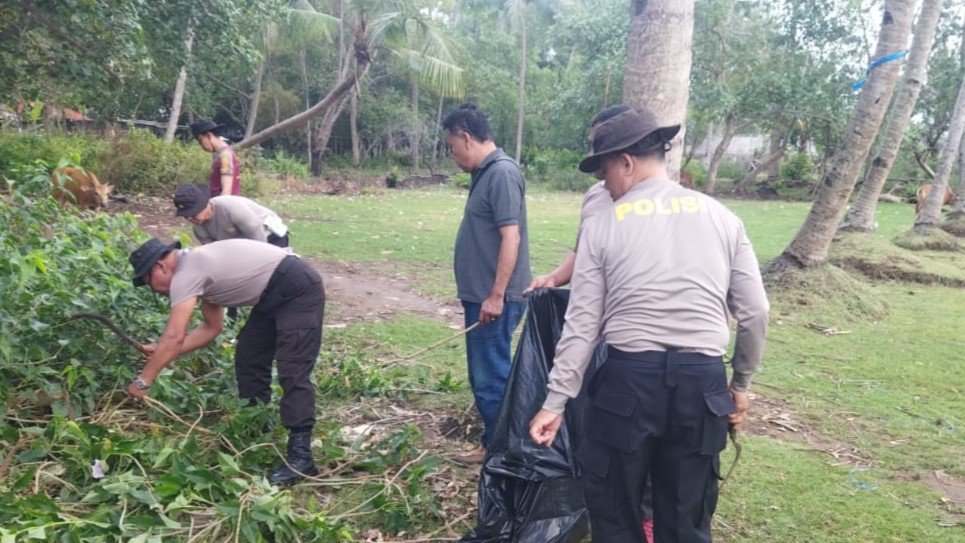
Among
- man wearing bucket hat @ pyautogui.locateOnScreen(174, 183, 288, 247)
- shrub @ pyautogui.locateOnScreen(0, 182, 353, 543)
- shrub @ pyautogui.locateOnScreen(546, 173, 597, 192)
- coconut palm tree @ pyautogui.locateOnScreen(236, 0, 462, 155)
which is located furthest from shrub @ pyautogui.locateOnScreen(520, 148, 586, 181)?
shrub @ pyautogui.locateOnScreen(0, 182, 353, 543)

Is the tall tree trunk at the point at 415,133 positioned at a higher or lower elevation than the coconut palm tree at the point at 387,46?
lower

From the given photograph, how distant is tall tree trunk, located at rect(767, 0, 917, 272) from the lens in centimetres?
740

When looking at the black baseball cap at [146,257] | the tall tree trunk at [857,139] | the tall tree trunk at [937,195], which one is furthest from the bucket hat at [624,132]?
the tall tree trunk at [937,195]

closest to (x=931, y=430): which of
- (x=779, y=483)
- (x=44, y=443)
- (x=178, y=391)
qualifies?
(x=779, y=483)

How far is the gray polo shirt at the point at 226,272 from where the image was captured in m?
3.26

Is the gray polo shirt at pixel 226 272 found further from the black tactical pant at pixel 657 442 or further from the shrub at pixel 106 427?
the black tactical pant at pixel 657 442

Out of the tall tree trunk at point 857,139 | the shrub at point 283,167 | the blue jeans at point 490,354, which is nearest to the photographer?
the blue jeans at point 490,354

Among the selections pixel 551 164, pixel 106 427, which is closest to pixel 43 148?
pixel 106 427

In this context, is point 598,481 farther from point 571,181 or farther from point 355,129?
point 355,129

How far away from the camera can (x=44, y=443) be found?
10.7 feet

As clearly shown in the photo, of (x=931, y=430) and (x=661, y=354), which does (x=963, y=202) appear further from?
(x=661, y=354)

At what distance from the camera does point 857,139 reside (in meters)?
7.45

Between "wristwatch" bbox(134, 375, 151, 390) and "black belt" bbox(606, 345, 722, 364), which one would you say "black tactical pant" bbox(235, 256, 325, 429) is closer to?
"wristwatch" bbox(134, 375, 151, 390)

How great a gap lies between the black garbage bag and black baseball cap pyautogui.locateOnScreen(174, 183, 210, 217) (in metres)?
2.58
